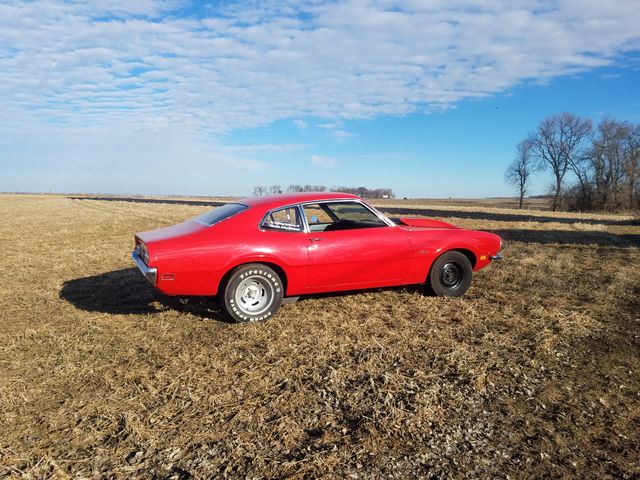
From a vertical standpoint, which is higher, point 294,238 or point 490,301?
point 294,238

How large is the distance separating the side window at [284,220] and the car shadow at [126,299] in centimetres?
122

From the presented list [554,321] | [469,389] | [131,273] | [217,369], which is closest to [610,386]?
[469,389]

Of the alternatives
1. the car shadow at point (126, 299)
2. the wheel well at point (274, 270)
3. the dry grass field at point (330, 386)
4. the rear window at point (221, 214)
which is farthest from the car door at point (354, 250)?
the car shadow at point (126, 299)

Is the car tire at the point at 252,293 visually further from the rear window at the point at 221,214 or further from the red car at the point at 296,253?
the rear window at the point at 221,214

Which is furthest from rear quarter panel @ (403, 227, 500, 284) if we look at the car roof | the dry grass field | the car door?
the car roof

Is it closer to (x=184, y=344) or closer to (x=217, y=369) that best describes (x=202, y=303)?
(x=184, y=344)

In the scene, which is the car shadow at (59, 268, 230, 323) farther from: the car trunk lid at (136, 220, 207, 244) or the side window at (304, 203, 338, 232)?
the side window at (304, 203, 338, 232)

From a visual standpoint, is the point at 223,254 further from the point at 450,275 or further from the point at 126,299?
the point at 450,275

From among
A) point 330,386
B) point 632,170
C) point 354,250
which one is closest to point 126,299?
point 354,250

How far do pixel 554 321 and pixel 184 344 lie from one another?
13.0 ft

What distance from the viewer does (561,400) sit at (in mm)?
3145

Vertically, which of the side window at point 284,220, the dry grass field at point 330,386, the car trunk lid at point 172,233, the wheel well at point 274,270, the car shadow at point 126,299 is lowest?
the dry grass field at point 330,386

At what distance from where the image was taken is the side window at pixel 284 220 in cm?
497

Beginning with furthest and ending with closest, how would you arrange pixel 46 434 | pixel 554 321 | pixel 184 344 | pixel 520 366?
pixel 554 321
pixel 184 344
pixel 520 366
pixel 46 434
